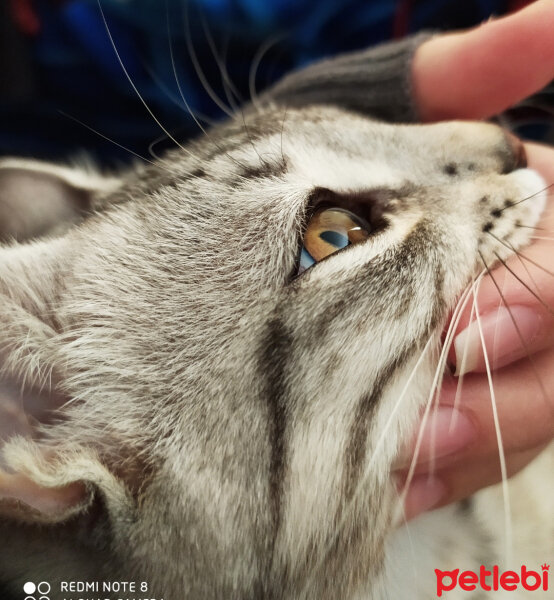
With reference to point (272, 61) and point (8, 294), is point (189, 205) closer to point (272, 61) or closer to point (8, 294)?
point (8, 294)

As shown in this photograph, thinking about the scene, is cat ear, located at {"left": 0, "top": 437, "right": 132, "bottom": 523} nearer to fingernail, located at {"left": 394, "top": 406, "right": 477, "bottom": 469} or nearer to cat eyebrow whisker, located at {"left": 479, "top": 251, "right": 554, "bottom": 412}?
fingernail, located at {"left": 394, "top": 406, "right": 477, "bottom": 469}

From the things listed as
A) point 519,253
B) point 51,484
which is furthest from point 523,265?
point 51,484

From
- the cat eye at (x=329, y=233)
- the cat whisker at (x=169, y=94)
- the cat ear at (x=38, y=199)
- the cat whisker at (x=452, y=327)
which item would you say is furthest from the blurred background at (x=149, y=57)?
the cat whisker at (x=452, y=327)

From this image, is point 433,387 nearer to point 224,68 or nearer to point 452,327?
point 452,327

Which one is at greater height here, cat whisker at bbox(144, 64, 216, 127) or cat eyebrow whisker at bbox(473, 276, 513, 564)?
cat whisker at bbox(144, 64, 216, 127)

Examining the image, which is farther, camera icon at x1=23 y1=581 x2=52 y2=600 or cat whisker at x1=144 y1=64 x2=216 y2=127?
cat whisker at x1=144 y1=64 x2=216 y2=127

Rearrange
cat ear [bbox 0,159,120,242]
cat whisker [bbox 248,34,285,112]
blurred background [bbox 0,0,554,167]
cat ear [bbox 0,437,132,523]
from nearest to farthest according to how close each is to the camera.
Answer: cat ear [bbox 0,437,132,523]
cat ear [bbox 0,159,120,242]
blurred background [bbox 0,0,554,167]
cat whisker [bbox 248,34,285,112]

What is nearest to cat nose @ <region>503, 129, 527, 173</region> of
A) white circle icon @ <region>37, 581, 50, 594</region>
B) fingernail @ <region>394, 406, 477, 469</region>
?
fingernail @ <region>394, 406, 477, 469</region>
